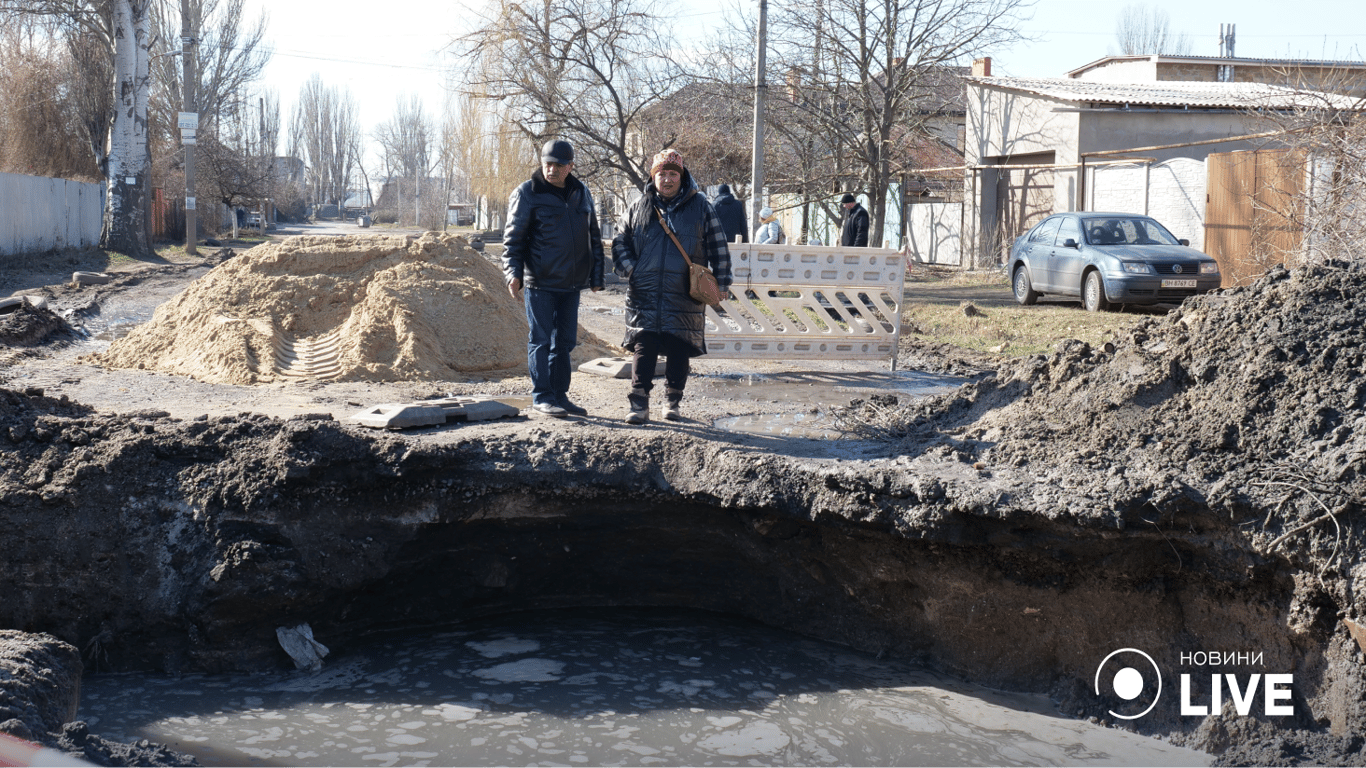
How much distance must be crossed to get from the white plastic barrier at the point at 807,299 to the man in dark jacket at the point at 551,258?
111 inches

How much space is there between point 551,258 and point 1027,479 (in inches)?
113

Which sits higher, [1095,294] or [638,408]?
[1095,294]

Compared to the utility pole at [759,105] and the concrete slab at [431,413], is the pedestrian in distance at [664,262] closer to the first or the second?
the concrete slab at [431,413]

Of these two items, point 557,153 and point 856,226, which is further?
point 856,226

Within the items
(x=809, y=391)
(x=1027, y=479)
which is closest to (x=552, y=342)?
(x=809, y=391)

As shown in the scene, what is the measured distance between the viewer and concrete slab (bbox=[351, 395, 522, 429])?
529 cm

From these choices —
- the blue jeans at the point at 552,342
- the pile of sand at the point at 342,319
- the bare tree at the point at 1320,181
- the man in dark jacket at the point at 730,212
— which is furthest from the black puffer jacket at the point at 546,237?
the bare tree at the point at 1320,181

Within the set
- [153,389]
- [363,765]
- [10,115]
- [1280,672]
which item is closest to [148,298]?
[153,389]

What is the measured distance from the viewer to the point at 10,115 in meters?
26.0

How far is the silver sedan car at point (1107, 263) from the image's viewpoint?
12055mm

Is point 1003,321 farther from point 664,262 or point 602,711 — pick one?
point 602,711

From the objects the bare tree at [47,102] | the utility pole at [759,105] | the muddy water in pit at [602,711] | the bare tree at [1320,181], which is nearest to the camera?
the muddy water in pit at [602,711]

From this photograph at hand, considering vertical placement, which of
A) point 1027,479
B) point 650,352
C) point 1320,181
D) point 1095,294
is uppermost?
point 1320,181

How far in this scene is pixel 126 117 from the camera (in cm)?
2091
